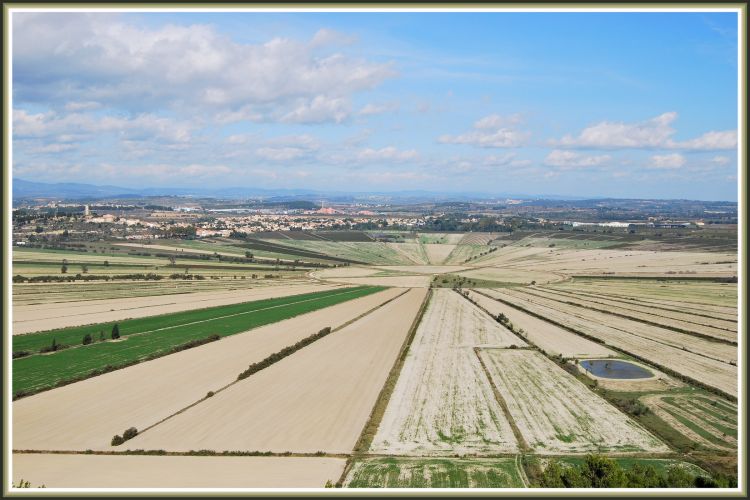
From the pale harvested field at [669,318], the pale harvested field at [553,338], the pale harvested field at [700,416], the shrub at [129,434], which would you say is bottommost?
the pale harvested field at [700,416]

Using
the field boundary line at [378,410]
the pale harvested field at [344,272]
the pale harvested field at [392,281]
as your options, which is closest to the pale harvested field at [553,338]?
the field boundary line at [378,410]

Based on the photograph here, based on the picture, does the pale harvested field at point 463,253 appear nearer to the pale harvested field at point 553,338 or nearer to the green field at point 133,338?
the green field at point 133,338

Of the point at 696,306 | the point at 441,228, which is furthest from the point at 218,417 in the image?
the point at 441,228

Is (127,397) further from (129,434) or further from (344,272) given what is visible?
(344,272)

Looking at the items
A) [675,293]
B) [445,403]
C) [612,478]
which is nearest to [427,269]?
[675,293]

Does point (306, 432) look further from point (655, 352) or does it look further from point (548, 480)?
point (655, 352)

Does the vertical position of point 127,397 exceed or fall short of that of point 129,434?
it exceeds it
